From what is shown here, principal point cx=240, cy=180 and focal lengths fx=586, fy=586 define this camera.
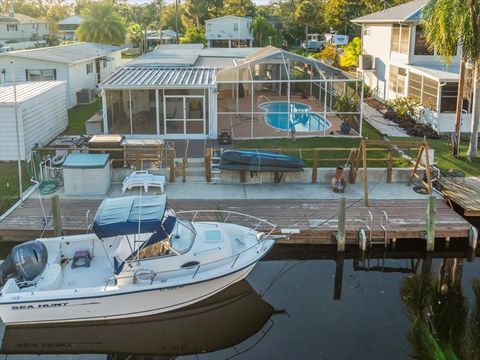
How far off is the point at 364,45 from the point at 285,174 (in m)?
22.5

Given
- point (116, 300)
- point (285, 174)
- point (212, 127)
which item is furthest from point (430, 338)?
point (212, 127)

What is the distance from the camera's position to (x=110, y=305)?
12227mm

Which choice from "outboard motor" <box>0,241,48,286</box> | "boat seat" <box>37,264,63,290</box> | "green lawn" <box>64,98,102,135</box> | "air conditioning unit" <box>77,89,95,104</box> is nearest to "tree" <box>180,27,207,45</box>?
"green lawn" <box>64,98,102,135</box>

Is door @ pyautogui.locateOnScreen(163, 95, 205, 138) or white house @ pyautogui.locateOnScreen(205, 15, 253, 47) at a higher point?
white house @ pyautogui.locateOnScreen(205, 15, 253, 47)

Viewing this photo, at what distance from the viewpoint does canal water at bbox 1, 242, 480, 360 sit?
11.6 metres

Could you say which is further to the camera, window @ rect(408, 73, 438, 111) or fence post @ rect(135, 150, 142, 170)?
window @ rect(408, 73, 438, 111)

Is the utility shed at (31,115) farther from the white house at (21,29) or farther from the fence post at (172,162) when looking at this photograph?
the white house at (21,29)

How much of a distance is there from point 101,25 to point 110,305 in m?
45.2

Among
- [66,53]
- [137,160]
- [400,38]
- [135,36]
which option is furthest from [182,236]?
[135,36]

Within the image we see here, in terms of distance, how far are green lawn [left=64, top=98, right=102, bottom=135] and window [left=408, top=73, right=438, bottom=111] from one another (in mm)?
15574

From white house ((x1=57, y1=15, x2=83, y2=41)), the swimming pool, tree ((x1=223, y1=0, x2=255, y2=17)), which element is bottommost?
the swimming pool

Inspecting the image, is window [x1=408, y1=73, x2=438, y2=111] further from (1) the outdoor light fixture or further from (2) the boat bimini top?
(2) the boat bimini top

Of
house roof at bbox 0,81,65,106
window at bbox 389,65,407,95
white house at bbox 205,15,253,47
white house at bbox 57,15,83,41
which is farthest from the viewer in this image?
white house at bbox 57,15,83,41

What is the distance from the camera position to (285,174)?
62.2 ft
